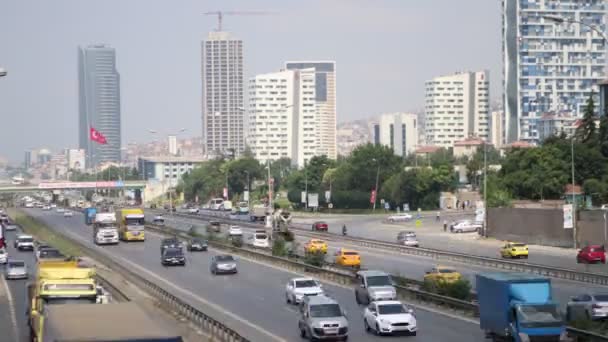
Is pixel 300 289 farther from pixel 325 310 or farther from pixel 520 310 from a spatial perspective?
pixel 520 310

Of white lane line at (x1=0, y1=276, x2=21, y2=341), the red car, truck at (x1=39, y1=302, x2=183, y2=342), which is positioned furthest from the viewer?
the red car

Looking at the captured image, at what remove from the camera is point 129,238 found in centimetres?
8975

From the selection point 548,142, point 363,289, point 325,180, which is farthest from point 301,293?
point 325,180

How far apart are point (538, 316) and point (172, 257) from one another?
39271 mm

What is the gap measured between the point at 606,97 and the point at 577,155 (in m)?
18.3

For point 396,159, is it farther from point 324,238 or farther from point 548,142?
point 324,238

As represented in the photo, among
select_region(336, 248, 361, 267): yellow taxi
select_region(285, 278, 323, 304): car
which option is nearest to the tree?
select_region(336, 248, 361, 267): yellow taxi

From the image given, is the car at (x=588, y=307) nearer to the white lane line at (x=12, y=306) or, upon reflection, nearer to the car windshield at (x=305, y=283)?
the car windshield at (x=305, y=283)

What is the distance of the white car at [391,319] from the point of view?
1211 inches

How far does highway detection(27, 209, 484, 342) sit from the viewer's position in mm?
31906

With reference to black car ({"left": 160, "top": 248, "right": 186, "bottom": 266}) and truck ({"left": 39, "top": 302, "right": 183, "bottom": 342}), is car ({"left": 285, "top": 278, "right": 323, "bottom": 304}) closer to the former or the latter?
truck ({"left": 39, "top": 302, "right": 183, "bottom": 342})

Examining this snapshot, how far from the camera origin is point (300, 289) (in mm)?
40500

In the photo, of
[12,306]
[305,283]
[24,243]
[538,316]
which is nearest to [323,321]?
[538,316]

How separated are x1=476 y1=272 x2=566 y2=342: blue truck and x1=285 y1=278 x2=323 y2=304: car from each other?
37.4 ft
